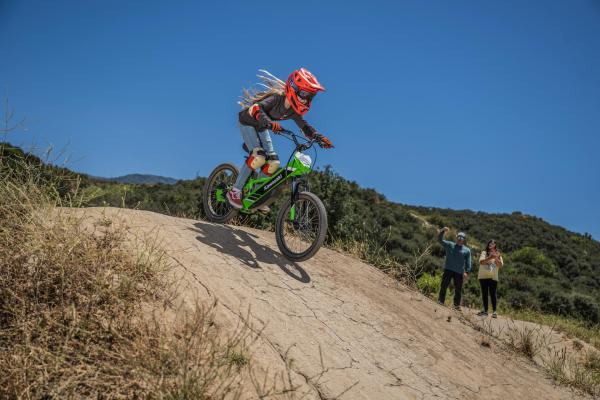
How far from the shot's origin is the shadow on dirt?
5.63m

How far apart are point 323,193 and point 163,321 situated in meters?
15.7

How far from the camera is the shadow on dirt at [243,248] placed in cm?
563

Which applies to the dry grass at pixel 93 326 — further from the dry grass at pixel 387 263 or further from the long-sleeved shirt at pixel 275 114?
the dry grass at pixel 387 263

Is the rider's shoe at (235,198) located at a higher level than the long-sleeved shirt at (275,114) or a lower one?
lower

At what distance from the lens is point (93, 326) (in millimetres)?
3137

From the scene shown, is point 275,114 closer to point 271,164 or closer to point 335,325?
point 271,164

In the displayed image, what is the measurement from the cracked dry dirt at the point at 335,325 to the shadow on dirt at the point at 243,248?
0.8 inches

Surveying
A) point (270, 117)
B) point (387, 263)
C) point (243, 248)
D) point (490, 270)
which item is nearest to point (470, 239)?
point (490, 270)

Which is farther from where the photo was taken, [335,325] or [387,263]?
[387,263]

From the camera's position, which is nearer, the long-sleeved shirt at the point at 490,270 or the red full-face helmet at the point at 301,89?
the red full-face helmet at the point at 301,89

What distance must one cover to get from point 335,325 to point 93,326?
103 inches

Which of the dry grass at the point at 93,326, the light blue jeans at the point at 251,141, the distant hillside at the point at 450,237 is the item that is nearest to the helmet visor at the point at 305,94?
the light blue jeans at the point at 251,141

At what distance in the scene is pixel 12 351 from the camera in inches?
115

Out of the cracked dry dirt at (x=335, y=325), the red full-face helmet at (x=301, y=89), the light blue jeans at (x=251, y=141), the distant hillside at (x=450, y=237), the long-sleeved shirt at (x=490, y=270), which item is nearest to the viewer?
the cracked dry dirt at (x=335, y=325)
